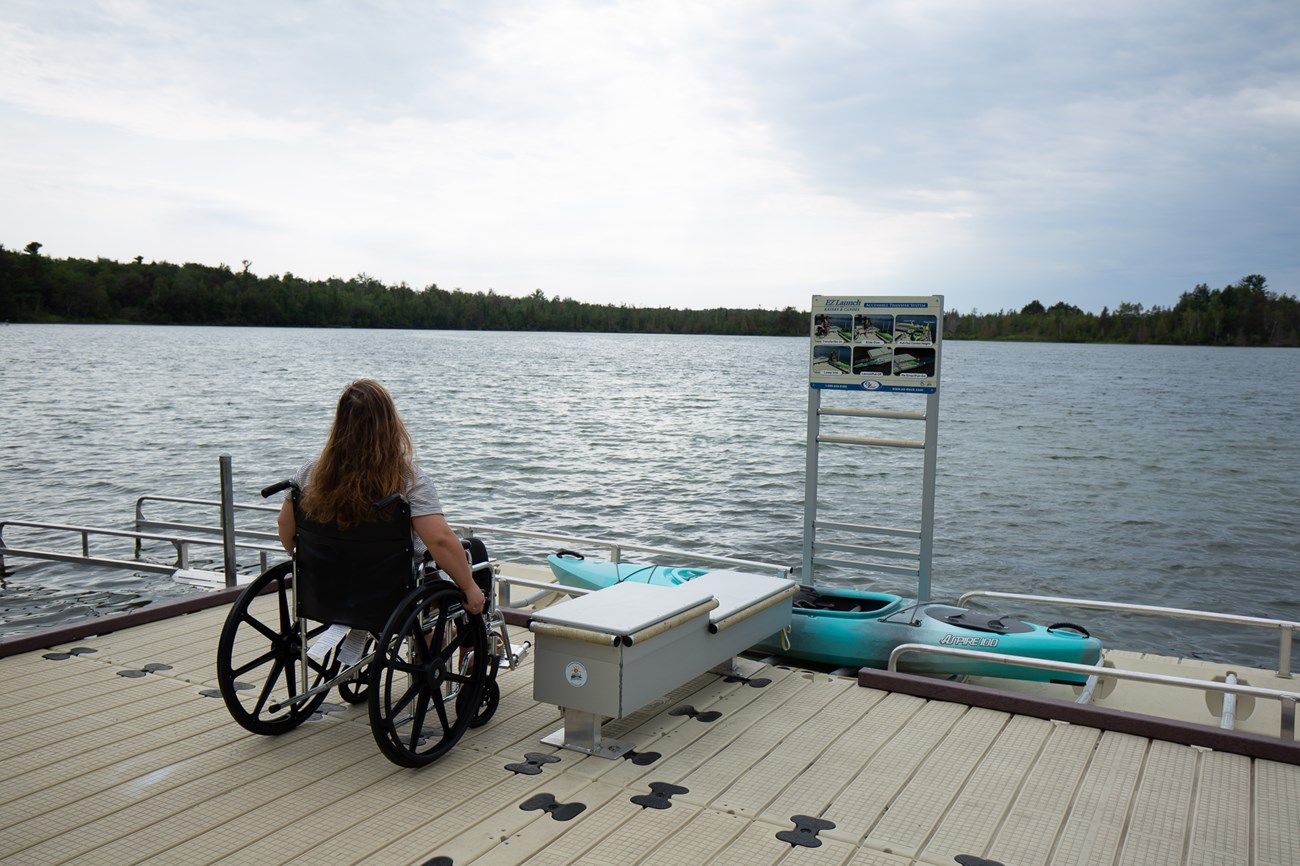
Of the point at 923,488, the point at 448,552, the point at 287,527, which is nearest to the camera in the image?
the point at 448,552

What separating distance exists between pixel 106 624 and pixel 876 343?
5133mm

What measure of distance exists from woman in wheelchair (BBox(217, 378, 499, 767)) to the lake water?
9.15m

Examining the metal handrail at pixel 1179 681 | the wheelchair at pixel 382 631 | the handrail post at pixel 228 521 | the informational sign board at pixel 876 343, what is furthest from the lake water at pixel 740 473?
the wheelchair at pixel 382 631

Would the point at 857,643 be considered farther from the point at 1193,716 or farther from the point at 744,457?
the point at 744,457

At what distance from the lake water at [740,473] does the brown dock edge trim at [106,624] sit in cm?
638

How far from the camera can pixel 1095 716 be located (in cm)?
444

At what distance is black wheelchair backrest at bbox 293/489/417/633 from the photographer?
372 cm

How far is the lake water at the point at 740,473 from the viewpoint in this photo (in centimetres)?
1514

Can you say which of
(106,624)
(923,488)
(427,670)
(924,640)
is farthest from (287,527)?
(923,488)

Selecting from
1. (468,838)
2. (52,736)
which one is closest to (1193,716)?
(468,838)

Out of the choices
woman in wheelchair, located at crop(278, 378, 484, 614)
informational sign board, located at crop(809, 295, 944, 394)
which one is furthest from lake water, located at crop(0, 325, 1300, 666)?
woman in wheelchair, located at crop(278, 378, 484, 614)

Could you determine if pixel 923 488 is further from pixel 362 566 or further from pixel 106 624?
pixel 106 624

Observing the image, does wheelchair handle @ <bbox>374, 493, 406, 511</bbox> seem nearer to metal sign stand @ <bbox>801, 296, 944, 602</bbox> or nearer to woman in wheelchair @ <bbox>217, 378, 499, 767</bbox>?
woman in wheelchair @ <bbox>217, 378, 499, 767</bbox>

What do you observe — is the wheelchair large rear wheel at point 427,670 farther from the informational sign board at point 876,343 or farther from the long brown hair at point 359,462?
the informational sign board at point 876,343
